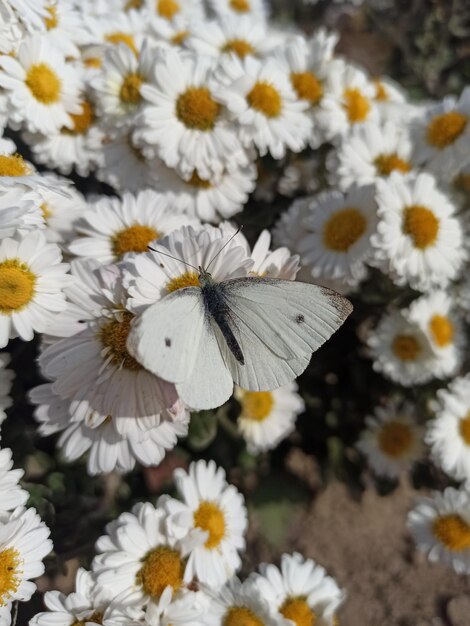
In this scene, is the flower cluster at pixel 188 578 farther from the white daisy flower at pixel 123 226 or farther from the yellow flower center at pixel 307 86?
the yellow flower center at pixel 307 86

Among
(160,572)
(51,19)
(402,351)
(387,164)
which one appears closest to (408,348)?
(402,351)

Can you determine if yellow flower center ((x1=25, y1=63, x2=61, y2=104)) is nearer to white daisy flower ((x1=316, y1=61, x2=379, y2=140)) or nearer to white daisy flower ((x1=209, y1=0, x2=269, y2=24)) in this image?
white daisy flower ((x1=316, y1=61, x2=379, y2=140))

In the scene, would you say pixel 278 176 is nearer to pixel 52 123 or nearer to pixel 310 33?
pixel 52 123

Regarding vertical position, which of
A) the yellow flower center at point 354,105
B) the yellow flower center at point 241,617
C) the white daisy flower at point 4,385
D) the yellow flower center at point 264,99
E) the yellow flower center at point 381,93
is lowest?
the yellow flower center at point 241,617

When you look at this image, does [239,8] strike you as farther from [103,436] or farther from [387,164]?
[103,436]

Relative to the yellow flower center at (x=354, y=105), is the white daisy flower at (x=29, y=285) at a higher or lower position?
lower

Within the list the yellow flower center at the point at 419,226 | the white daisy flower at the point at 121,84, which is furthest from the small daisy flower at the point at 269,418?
the white daisy flower at the point at 121,84

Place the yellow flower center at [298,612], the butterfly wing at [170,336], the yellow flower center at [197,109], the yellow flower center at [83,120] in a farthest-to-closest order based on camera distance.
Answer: the yellow flower center at [83,120], the yellow flower center at [197,109], the yellow flower center at [298,612], the butterfly wing at [170,336]

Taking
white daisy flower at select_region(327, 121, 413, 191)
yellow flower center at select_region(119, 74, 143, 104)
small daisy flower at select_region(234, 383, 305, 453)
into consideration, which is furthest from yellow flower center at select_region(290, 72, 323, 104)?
small daisy flower at select_region(234, 383, 305, 453)
